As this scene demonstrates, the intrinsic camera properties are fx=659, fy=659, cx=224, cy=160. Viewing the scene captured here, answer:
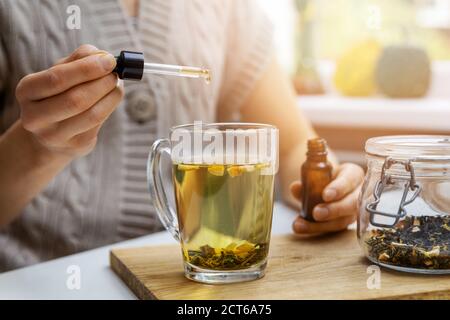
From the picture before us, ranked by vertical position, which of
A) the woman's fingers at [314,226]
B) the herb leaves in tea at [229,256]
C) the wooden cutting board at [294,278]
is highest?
the herb leaves in tea at [229,256]

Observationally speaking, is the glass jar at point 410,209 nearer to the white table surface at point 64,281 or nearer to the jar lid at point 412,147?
the jar lid at point 412,147

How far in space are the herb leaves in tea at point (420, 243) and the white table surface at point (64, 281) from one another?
0.28 metres

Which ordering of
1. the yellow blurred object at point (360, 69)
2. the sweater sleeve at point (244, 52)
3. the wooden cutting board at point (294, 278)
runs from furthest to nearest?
the yellow blurred object at point (360, 69) < the sweater sleeve at point (244, 52) < the wooden cutting board at point (294, 278)

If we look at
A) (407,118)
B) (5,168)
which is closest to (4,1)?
(5,168)

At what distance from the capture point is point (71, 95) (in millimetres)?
665

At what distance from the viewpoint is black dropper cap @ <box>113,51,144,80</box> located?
0.65 meters

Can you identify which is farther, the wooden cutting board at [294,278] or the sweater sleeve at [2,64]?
the sweater sleeve at [2,64]

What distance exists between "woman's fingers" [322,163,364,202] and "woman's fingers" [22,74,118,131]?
0.31 metres

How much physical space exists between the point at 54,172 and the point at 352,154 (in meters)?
0.97

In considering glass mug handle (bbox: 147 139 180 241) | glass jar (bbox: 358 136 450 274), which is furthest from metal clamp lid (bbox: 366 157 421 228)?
glass mug handle (bbox: 147 139 180 241)

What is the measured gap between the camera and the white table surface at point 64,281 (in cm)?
71

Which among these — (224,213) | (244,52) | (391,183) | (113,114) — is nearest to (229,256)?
(224,213)

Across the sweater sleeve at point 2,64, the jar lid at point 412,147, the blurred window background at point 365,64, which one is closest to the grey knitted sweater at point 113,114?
the sweater sleeve at point 2,64

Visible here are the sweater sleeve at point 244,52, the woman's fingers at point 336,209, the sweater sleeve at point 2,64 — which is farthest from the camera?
the sweater sleeve at point 244,52
